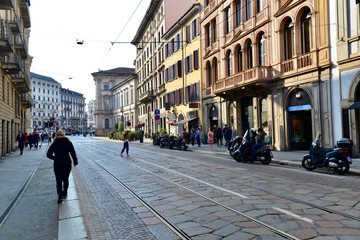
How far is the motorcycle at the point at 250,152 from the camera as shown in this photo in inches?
635

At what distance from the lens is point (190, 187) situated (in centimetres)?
960

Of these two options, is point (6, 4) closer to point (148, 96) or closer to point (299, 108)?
point (299, 108)

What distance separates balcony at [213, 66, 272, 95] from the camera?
77.7 ft

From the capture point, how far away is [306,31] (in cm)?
2081

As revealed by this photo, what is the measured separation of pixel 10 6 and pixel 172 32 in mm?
26256

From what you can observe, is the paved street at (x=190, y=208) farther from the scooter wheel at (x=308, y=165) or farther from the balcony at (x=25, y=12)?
the balcony at (x=25, y=12)

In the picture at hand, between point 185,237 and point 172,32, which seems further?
point 172,32

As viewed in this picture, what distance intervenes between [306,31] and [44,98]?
132 m

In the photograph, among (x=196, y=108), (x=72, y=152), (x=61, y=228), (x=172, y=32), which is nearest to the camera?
(x=61, y=228)

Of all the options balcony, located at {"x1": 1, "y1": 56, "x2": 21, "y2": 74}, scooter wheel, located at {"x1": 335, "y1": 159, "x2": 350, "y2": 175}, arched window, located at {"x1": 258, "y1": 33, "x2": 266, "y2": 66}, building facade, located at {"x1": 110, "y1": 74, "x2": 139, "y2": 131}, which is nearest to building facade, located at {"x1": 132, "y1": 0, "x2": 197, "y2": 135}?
building facade, located at {"x1": 110, "y1": 74, "x2": 139, "y2": 131}

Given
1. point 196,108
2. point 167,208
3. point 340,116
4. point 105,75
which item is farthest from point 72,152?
point 105,75

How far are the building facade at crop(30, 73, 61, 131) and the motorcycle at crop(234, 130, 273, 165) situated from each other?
402 ft

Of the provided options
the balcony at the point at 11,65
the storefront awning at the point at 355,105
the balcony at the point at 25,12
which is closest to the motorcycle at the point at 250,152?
the storefront awning at the point at 355,105

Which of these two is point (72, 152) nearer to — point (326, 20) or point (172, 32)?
point (326, 20)
